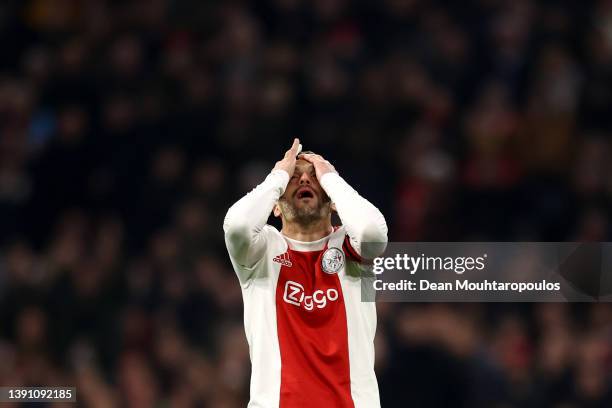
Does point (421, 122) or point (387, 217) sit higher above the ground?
point (421, 122)

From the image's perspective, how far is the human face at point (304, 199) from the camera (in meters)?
4.39

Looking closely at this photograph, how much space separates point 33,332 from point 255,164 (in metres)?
2.11

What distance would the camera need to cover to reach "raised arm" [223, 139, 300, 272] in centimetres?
A: 414

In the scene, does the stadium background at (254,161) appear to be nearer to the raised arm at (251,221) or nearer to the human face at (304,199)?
the human face at (304,199)

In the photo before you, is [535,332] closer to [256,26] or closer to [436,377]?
[436,377]

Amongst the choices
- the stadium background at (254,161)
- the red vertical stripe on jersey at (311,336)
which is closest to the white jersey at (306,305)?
the red vertical stripe on jersey at (311,336)

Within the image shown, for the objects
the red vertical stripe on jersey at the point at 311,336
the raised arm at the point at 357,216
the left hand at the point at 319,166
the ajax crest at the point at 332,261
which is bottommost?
the red vertical stripe on jersey at the point at 311,336

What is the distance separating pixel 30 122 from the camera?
363 inches

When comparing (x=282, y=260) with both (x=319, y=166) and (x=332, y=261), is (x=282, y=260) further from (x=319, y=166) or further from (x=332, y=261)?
(x=319, y=166)

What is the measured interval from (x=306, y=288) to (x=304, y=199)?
0.36 meters

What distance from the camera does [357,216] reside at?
4.17 meters

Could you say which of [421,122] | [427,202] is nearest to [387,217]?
[427,202]

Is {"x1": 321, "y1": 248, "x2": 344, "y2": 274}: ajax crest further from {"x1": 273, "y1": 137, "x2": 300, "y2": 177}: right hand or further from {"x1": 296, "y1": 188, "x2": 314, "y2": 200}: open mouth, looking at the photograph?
{"x1": 273, "y1": 137, "x2": 300, "y2": 177}: right hand

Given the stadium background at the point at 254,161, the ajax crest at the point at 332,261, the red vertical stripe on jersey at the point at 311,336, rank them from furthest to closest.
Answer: the stadium background at the point at 254,161 < the ajax crest at the point at 332,261 < the red vertical stripe on jersey at the point at 311,336
